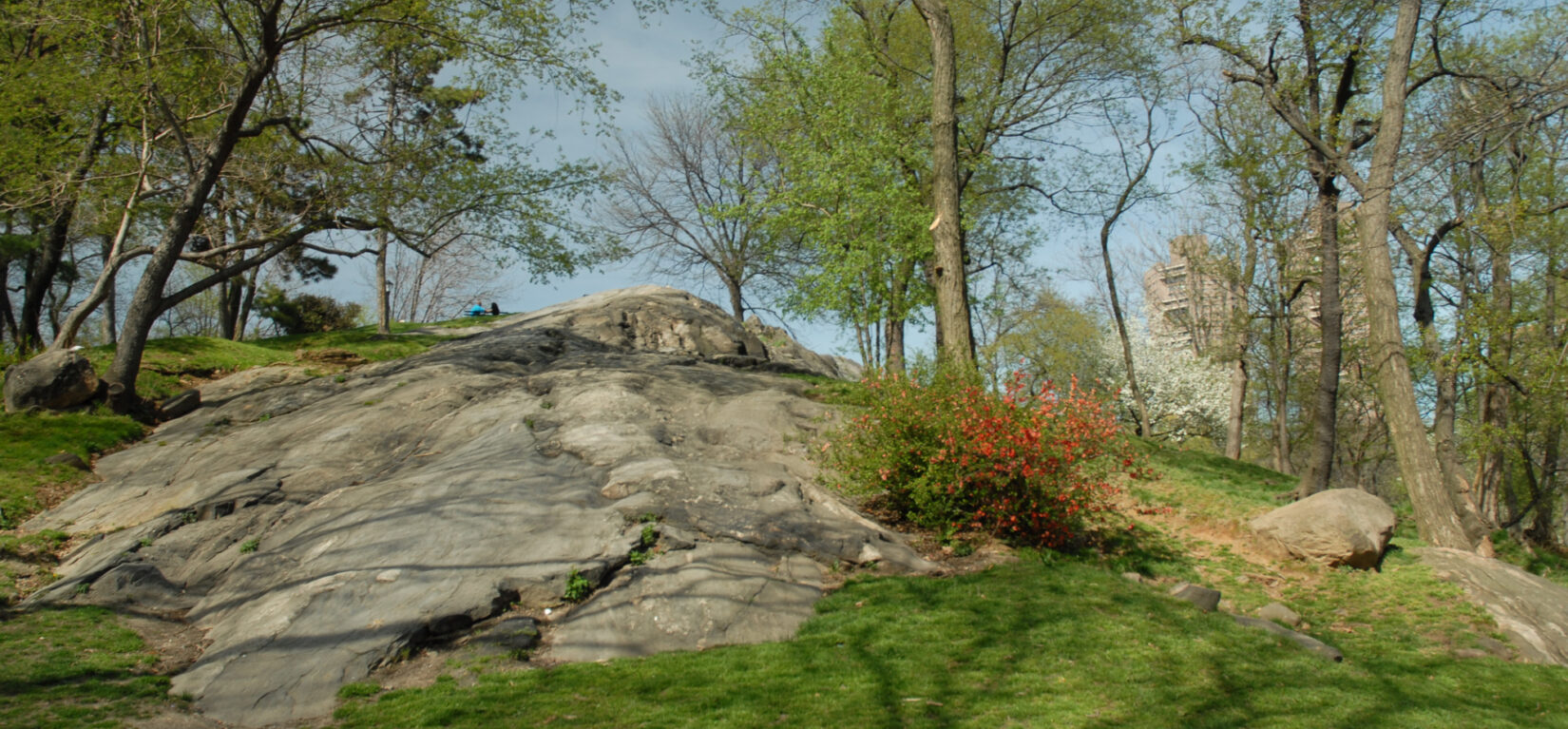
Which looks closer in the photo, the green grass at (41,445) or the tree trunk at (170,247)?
the green grass at (41,445)

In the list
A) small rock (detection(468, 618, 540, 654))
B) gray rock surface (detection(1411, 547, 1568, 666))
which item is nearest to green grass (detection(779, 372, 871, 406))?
small rock (detection(468, 618, 540, 654))

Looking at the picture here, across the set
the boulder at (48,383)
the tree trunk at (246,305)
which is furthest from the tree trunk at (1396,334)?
the tree trunk at (246,305)

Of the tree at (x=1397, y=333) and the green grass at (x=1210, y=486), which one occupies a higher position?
the tree at (x=1397, y=333)

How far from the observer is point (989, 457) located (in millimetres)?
10617

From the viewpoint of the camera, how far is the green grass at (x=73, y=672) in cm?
616

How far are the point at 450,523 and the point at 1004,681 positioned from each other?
6272 mm

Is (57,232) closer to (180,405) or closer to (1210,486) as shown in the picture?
(180,405)

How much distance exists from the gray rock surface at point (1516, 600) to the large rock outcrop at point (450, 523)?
284 inches

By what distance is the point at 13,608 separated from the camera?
867 cm

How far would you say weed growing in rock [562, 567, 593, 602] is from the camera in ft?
27.7

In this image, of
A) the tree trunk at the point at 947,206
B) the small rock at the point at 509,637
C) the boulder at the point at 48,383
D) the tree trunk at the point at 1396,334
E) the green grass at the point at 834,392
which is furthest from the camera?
the boulder at the point at 48,383

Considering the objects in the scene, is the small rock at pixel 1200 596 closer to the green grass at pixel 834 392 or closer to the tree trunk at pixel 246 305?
the green grass at pixel 834 392

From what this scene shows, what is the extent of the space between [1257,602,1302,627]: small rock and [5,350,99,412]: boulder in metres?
19.8

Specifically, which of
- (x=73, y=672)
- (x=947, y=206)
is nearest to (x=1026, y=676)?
(x=73, y=672)
